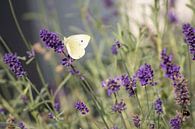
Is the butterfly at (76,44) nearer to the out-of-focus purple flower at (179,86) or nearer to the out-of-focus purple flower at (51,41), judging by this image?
the out-of-focus purple flower at (51,41)

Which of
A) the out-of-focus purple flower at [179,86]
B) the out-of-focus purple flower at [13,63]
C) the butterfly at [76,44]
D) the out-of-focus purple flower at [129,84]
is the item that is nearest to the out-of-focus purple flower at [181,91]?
the out-of-focus purple flower at [179,86]

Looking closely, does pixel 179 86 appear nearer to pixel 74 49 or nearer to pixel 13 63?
pixel 74 49

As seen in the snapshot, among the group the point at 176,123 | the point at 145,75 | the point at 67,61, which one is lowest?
the point at 176,123

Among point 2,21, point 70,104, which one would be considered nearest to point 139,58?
point 70,104

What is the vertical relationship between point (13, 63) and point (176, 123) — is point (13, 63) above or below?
above

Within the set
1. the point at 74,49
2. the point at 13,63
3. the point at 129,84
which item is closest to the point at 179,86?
the point at 129,84

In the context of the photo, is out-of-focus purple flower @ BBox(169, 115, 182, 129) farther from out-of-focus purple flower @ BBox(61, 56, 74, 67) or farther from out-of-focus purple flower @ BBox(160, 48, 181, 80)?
out-of-focus purple flower @ BBox(61, 56, 74, 67)

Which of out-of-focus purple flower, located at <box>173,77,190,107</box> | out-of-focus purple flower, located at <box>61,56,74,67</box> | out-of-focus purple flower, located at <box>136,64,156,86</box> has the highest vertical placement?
out-of-focus purple flower, located at <box>61,56,74,67</box>

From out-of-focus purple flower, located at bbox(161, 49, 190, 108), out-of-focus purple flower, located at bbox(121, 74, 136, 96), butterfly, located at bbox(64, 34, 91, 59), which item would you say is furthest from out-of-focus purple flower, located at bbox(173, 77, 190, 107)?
butterfly, located at bbox(64, 34, 91, 59)
